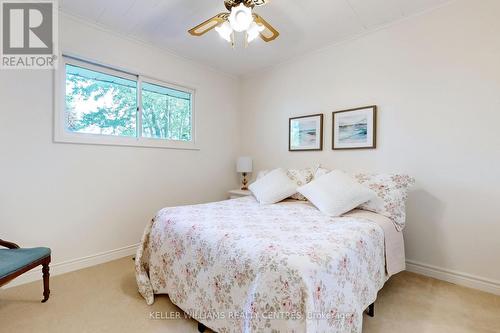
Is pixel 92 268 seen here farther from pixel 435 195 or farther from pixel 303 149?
pixel 435 195

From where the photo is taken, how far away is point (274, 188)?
266 cm

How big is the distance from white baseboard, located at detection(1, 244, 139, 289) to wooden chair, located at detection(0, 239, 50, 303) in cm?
43

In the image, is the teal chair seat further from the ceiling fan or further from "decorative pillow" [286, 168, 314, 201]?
"decorative pillow" [286, 168, 314, 201]

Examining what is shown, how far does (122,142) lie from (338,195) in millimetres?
2366

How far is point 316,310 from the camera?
3.59 ft

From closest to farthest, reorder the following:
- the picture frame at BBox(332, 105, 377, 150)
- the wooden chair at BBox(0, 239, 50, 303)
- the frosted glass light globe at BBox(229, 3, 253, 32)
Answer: the wooden chair at BBox(0, 239, 50, 303) → the frosted glass light globe at BBox(229, 3, 253, 32) → the picture frame at BBox(332, 105, 377, 150)

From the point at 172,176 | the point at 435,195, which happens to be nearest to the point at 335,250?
the point at 435,195

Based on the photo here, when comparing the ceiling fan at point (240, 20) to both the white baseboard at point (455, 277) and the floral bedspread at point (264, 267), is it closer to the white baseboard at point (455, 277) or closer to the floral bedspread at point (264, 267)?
the floral bedspread at point (264, 267)

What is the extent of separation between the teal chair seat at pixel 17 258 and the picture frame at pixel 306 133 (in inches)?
110

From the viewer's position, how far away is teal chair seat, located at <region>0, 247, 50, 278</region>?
62.0 inches

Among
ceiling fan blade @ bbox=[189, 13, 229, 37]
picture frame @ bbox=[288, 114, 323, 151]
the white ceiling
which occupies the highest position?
the white ceiling

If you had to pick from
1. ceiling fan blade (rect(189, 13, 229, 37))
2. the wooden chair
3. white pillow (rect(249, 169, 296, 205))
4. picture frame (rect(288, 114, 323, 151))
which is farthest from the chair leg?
picture frame (rect(288, 114, 323, 151))

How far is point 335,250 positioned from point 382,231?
2.41 feet

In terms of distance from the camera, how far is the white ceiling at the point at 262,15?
220 cm
